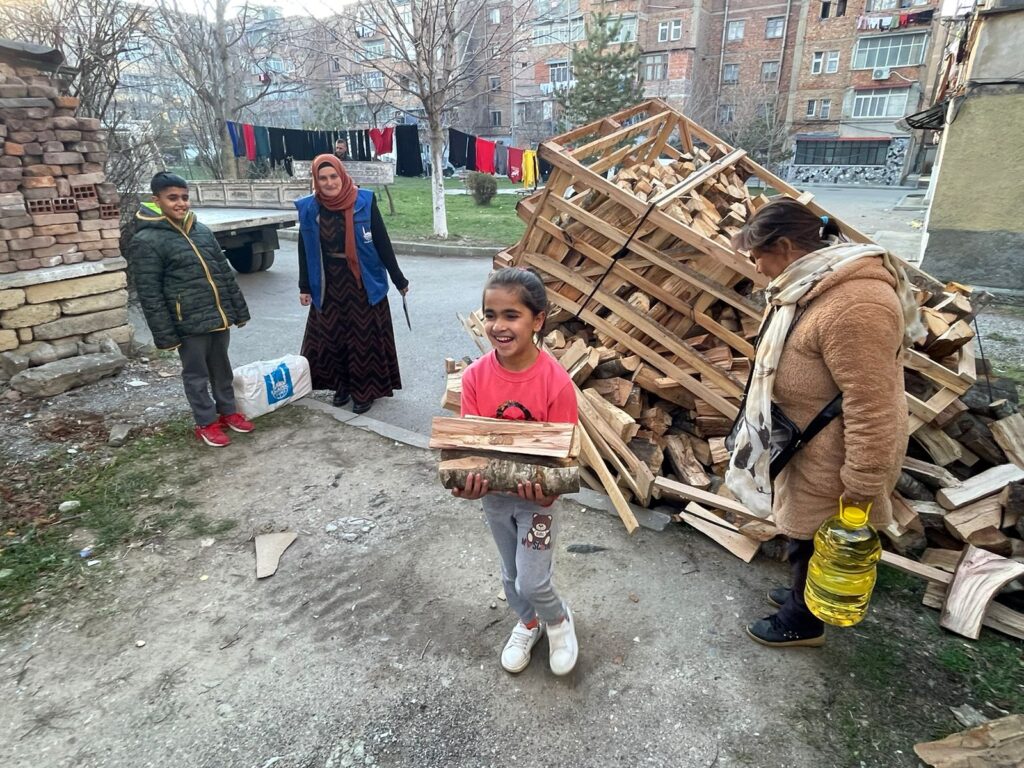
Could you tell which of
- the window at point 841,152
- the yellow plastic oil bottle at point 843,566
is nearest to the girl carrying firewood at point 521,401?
the yellow plastic oil bottle at point 843,566

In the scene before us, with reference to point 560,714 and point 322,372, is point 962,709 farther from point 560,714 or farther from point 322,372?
point 322,372

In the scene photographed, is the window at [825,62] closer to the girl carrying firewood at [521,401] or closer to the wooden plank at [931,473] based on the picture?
the wooden plank at [931,473]

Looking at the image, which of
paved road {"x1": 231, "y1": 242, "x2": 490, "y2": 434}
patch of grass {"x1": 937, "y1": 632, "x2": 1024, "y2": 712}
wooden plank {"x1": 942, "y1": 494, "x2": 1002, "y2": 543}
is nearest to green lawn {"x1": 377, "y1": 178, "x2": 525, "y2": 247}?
paved road {"x1": 231, "y1": 242, "x2": 490, "y2": 434}

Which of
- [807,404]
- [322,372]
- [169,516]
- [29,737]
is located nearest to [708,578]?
[807,404]

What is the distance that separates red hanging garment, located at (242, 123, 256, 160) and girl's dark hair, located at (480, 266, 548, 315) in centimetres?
1665

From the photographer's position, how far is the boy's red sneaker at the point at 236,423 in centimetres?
458

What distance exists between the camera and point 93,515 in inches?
140

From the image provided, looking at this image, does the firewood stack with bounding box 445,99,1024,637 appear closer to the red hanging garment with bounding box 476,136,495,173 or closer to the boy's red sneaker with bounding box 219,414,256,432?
the boy's red sneaker with bounding box 219,414,256,432

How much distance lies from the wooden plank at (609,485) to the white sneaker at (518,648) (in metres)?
0.95

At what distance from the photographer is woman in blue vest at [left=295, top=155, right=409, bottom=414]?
4.41m

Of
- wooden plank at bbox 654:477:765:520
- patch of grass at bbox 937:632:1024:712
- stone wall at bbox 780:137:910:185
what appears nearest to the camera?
patch of grass at bbox 937:632:1024:712

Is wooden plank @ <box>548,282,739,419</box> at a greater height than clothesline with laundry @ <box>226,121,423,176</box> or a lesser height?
lesser

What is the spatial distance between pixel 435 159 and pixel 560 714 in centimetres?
1263

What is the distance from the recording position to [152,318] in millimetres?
3844
